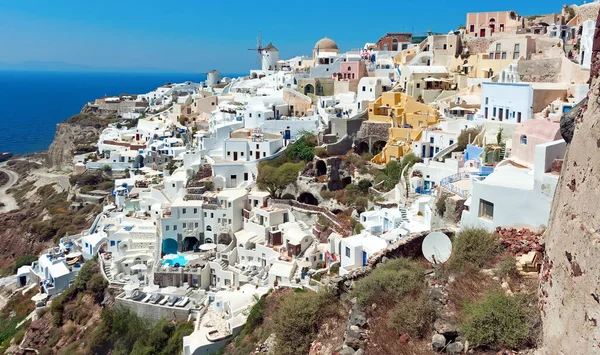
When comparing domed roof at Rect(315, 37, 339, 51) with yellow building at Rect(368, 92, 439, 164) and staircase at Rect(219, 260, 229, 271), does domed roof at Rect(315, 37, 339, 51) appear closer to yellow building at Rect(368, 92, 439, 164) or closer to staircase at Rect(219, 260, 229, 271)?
yellow building at Rect(368, 92, 439, 164)

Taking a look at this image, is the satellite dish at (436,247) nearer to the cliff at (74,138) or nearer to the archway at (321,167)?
the archway at (321,167)

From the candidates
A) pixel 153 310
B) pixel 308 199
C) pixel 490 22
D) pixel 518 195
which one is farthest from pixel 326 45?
pixel 518 195

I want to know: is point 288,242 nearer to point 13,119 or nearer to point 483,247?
point 483,247

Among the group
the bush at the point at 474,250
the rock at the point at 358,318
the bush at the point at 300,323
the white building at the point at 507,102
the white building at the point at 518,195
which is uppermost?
the white building at the point at 507,102

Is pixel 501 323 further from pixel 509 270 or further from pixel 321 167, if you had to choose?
pixel 321 167

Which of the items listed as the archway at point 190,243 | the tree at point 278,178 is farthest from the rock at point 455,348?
the archway at point 190,243

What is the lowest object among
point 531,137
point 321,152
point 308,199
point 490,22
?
point 308,199
